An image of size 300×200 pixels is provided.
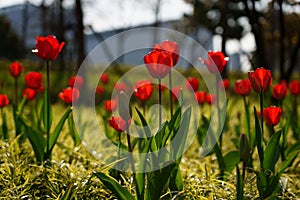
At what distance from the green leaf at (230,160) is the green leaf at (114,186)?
827 mm

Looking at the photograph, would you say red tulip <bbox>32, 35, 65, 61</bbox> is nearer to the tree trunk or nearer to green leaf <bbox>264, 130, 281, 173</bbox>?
green leaf <bbox>264, 130, 281, 173</bbox>

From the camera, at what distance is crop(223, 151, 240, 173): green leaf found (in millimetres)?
2180

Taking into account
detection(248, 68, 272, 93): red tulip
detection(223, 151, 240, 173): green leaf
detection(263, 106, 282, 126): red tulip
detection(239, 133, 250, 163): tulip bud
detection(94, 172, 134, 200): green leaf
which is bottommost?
detection(223, 151, 240, 173): green leaf

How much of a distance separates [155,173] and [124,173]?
0.49 meters

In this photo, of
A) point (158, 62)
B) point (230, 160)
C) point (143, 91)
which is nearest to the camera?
point (158, 62)

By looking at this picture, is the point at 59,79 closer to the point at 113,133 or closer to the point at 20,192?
the point at 113,133

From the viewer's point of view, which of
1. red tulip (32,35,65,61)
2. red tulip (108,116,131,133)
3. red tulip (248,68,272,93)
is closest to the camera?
red tulip (248,68,272,93)

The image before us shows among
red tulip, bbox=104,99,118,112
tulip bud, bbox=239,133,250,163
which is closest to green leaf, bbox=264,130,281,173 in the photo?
tulip bud, bbox=239,133,250,163

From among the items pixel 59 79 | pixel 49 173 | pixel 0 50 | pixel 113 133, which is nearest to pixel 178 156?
pixel 49 173

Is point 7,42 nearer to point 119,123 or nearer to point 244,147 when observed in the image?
point 119,123

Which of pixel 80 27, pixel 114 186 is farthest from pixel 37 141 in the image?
pixel 80 27

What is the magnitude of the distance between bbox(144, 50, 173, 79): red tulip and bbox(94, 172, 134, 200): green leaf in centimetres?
43

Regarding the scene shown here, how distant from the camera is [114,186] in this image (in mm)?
1468

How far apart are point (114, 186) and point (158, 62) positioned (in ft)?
1.56
